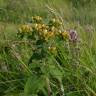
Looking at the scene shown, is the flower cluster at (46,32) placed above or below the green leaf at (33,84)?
above

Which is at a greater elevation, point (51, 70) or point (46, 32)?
point (46, 32)

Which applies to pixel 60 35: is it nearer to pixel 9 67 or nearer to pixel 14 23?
pixel 9 67

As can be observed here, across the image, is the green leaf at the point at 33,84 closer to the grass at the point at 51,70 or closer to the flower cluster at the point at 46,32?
the grass at the point at 51,70

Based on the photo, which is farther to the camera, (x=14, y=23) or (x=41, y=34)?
(x=14, y=23)

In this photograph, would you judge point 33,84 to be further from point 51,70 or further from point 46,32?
point 46,32

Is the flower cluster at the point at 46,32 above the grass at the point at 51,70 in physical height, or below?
above

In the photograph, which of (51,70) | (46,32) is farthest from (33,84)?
(46,32)

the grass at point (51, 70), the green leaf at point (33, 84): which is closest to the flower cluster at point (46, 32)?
the grass at point (51, 70)

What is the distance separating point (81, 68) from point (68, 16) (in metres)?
2.23

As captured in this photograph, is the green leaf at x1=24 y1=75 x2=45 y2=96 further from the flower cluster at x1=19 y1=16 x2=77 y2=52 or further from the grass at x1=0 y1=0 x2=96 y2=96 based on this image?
the flower cluster at x1=19 y1=16 x2=77 y2=52

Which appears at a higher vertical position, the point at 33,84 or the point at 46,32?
the point at 46,32

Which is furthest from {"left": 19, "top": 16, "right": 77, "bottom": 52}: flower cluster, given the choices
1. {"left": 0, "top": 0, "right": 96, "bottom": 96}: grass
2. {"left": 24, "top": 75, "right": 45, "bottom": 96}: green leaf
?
{"left": 24, "top": 75, "right": 45, "bottom": 96}: green leaf

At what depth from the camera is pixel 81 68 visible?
2988 mm

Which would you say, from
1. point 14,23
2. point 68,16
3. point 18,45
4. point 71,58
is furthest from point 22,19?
point 71,58
